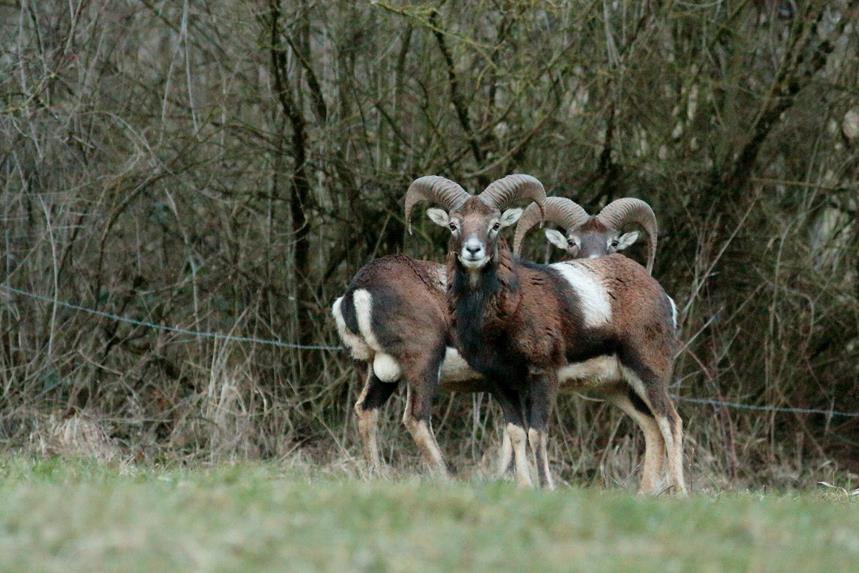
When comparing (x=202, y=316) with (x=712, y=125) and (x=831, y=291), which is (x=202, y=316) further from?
(x=831, y=291)

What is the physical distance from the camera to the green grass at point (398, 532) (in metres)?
5.37

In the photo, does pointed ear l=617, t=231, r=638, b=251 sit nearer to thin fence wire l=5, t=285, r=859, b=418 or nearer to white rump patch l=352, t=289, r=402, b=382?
thin fence wire l=5, t=285, r=859, b=418

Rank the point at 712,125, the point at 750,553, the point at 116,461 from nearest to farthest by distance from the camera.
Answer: the point at 750,553 < the point at 116,461 < the point at 712,125

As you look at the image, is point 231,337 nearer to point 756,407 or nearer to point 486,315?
point 486,315

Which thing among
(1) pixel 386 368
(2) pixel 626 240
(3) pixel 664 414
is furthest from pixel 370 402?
(2) pixel 626 240

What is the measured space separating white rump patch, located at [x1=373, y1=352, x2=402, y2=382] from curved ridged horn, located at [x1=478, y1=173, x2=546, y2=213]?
5.22 ft

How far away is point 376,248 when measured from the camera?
1514cm

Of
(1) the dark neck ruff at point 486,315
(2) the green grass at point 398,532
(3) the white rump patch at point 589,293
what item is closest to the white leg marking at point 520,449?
(1) the dark neck ruff at point 486,315

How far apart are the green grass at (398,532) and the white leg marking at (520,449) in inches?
131

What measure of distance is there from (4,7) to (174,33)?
5.79 ft

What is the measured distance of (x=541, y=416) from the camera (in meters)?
10.7

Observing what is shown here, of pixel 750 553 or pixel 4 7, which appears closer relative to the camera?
pixel 750 553

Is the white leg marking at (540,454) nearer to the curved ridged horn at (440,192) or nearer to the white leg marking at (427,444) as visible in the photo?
the white leg marking at (427,444)

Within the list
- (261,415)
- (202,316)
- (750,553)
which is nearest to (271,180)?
(202,316)
